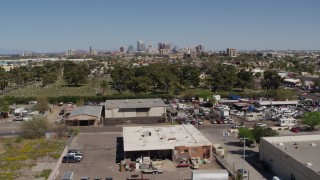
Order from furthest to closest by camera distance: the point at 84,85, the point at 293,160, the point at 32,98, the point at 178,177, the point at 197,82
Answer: the point at 84,85, the point at 197,82, the point at 32,98, the point at 178,177, the point at 293,160

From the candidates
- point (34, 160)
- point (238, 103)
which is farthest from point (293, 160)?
point (238, 103)

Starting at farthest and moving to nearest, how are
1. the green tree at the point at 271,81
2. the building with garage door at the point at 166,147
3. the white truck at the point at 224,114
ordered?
the green tree at the point at 271,81
the white truck at the point at 224,114
the building with garage door at the point at 166,147

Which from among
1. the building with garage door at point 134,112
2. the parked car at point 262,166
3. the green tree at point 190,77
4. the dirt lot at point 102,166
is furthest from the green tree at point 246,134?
the green tree at point 190,77

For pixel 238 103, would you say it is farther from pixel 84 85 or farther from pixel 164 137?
pixel 84 85

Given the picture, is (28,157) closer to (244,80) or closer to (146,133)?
(146,133)

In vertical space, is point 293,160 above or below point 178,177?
above

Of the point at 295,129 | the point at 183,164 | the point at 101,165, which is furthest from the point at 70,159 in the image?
the point at 295,129

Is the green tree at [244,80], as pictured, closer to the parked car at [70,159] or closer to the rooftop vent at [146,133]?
the rooftop vent at [146,133]
